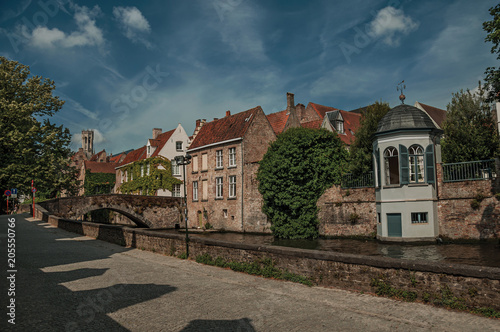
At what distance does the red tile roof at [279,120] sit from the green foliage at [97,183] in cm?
3358

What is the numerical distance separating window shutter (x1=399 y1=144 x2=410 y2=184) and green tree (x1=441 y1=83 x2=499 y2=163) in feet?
24.4

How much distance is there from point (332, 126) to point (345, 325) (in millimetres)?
38062

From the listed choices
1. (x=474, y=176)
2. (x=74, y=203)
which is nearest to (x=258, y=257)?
(x=474, y=176)

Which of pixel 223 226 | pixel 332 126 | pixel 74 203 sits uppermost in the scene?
pixel 332 126

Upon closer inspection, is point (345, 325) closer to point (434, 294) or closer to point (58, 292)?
point (434, 294)

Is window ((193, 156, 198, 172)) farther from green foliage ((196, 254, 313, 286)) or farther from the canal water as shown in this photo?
green foliage ((196, 254, 313, 286))

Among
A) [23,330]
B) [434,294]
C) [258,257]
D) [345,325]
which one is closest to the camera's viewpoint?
[23,330]

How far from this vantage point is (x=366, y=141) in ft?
97.2

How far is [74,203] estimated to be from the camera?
116 feet

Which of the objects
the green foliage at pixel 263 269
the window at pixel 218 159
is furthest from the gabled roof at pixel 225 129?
the green foliage at pixel 263 269

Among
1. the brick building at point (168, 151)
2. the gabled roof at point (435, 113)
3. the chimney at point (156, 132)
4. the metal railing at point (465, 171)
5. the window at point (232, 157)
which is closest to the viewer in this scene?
the metal railing at point (465, 171)

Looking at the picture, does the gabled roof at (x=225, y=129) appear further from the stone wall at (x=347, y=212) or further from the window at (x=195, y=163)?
the stone wall at (x=347, y=212)

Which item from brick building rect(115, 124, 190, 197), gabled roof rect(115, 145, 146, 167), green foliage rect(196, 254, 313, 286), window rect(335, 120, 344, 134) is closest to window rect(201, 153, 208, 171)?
brick building rect(115, 124, 190, 197)

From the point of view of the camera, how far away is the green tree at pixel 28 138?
27.4 m
